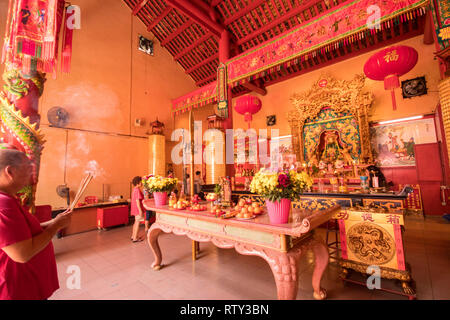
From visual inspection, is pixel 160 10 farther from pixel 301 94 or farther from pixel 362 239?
pixel 362 239

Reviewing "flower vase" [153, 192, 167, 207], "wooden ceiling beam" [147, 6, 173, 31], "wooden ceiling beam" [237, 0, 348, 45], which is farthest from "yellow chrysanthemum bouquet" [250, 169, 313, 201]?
"wooden ceiling beam" [147, 6, 173, 31]

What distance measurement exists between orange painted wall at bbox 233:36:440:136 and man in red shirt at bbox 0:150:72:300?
7.97 m

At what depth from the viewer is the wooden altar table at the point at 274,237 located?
160 cm

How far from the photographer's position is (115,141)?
682 centimetres

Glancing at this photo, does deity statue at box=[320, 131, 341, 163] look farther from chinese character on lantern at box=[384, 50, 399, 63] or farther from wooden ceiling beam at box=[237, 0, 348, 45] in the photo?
wooden ceiling beam at box=[237, 0, 348, 45]

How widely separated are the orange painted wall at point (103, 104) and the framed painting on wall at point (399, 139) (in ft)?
26.0

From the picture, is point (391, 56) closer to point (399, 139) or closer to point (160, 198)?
point (399, 139)

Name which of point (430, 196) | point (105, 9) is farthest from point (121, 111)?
point (430, 196)

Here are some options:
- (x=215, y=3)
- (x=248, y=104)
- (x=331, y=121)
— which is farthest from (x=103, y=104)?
(x=331, y=121)

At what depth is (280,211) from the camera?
5.63 feet

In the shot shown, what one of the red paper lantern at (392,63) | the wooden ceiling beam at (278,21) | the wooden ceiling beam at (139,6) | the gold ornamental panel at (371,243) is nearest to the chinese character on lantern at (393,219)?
the gold ornamental panel at (371,243)

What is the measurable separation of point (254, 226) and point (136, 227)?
3.41 m

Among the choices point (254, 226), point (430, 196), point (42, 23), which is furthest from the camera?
point (430, 196)

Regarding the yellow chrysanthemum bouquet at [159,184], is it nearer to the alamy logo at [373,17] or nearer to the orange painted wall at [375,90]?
the alamy logo at [373,17]
